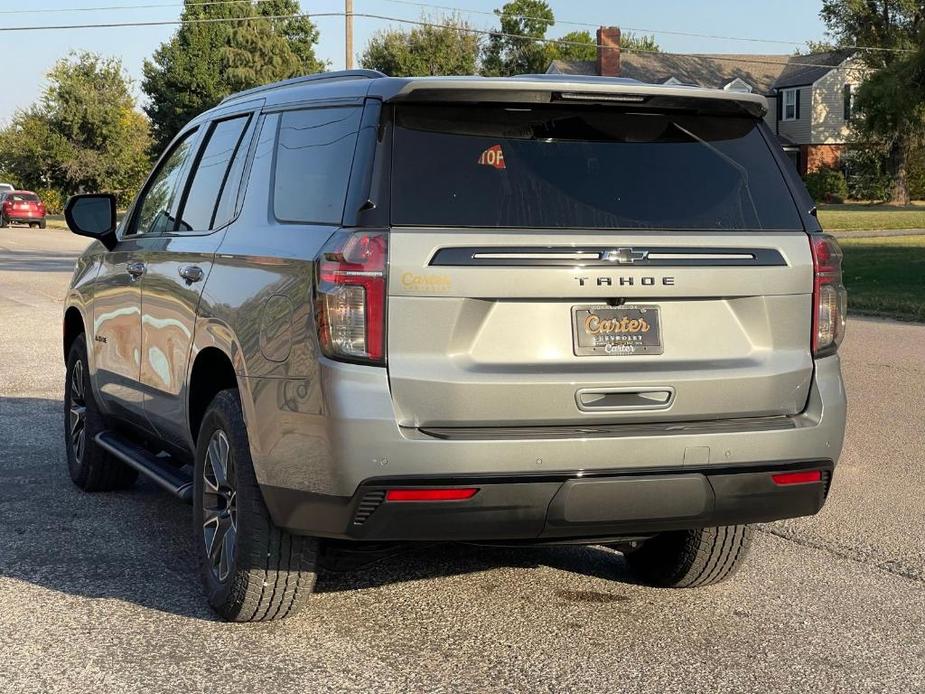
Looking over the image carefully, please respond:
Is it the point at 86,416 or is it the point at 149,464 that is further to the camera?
the point at 86,416

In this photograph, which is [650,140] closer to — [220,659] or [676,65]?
[220,659]

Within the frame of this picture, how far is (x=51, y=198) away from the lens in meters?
69.2

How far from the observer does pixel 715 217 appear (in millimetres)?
4656

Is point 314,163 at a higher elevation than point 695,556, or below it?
higher

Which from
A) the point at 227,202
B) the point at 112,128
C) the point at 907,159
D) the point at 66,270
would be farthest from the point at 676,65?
the point at 227,202

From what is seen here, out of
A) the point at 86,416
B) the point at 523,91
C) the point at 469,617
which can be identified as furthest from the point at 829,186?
the point at 523,91

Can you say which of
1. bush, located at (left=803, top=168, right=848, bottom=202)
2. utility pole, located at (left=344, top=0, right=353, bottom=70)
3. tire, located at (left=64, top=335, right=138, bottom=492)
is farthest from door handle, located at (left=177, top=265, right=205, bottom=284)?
bush, located at (left=803, top=168, right=848, bottom=202)

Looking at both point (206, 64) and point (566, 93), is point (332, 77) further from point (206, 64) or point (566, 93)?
point (206, 64)

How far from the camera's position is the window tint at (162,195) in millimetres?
6297

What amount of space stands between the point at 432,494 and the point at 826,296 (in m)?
1.57

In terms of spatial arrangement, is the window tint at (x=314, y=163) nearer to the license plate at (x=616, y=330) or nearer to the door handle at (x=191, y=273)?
the door handle at (x=191, y=273)

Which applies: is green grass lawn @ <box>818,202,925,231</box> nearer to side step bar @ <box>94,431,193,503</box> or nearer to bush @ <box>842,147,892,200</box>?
bush @ <box>842,147,892,200</box>

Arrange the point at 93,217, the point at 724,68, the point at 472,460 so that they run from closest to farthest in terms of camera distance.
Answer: the point at 472,460 → the point at 93,217 → the point at 724,68

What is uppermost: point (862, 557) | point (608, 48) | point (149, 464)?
point (608, 48)
